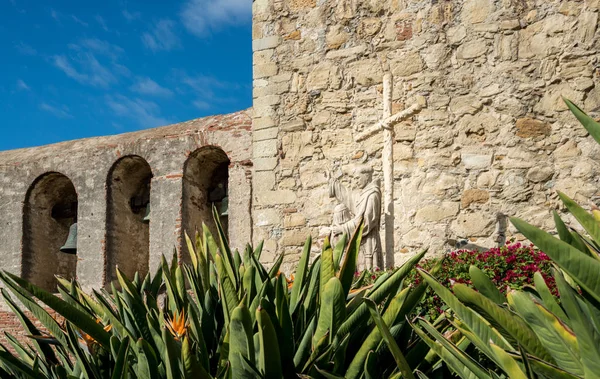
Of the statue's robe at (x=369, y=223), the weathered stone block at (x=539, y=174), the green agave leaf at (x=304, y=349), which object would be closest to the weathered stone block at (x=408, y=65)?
the statue's robe at (x=369, y=223)

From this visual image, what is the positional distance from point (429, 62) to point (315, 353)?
4.88 metres

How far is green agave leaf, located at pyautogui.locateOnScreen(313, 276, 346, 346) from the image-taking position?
2250mm

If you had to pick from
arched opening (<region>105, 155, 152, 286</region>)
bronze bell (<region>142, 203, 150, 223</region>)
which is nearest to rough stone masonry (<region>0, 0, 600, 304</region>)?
bronze bell (<region>142, 203, 150, 223</region>)

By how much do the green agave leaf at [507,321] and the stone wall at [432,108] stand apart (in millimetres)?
4632

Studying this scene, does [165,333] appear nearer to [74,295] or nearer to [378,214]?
[74,295]

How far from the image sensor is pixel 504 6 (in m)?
6.60

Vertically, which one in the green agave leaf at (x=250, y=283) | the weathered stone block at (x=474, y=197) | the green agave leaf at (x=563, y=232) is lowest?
the green agave leaf at (x=250, y=283)

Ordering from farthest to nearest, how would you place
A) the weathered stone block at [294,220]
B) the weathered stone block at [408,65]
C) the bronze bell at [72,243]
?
1. the bronze bell at [72,243]
2. the weathered stone block at [294,220]
3. the weathered stone block at [408,65]

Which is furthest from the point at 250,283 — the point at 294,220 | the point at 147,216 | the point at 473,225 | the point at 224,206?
the point at 147,216

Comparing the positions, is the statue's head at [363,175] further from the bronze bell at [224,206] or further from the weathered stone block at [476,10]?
the bronze bell at [224,206]

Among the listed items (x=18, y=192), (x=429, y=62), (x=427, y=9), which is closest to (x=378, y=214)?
(x=429, y=62)

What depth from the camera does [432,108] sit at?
6.66 meters

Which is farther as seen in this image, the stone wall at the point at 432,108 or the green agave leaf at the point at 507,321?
the stone wall at the point at 432,108

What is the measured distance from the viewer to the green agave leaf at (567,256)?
4.90ft
